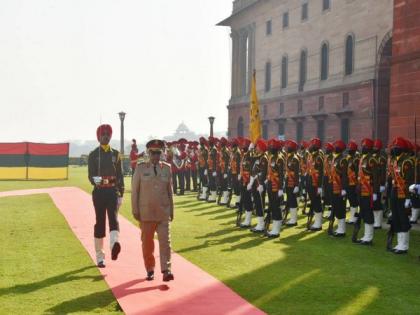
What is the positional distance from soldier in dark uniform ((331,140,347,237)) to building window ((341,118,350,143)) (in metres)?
21.1

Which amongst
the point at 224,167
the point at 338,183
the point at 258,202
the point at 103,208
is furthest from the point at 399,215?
the point at 224,167

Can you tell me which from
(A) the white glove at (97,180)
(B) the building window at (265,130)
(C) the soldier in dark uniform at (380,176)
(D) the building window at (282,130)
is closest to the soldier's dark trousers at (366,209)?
(C) the soldier in dark uniform at (380,176)

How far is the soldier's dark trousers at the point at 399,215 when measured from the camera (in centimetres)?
1112

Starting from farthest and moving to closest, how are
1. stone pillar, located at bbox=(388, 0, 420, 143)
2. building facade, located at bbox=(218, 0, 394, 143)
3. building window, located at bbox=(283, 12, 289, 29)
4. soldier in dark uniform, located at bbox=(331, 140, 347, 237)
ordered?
1. building window, located at bbox=(283, 12, 289, 29)
2. building facade, located at bbox=(218, 0, 394, 143)
3. stone pillar, located at bbox=(388, 0, 420, 143)
4. soldier in dark uniform, located at bbox=(331, 140, 347, 237)

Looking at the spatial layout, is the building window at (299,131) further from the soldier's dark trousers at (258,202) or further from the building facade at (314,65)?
the soldier's dark trousers at (258,202)

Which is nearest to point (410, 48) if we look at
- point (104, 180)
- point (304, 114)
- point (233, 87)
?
point (104, 180)

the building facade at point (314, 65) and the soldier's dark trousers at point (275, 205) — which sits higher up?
the building facade at point (314, 65)

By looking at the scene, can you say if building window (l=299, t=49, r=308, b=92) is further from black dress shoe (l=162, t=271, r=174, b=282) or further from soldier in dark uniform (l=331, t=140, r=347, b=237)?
black dress shoe (l=162, t=271, r=174, b=282)

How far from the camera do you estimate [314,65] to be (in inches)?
1497

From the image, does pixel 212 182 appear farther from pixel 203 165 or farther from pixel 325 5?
pixel 325 5

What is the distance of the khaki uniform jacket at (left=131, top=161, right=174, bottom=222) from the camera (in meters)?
8.51

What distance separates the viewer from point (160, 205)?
8.53 metres

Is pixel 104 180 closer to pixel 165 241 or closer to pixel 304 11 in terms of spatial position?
pixel 165 241

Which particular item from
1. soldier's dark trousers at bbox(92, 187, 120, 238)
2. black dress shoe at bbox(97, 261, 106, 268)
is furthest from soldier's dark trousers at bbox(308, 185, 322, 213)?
black dress shoe at bbox(97, 261, 106, 268)
